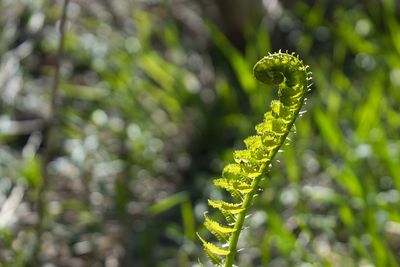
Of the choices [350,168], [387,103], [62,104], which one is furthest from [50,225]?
[387,103]

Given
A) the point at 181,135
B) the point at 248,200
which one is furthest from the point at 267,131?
the point at 181,135

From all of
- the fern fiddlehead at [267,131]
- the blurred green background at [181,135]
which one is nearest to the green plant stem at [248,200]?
the fern fiddlehead at [267,131]

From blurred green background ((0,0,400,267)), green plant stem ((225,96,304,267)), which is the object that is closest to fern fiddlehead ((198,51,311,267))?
green plant stem ((225,96,304,267))

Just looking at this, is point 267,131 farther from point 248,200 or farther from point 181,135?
point 181,135

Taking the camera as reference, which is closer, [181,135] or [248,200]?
[248,200]

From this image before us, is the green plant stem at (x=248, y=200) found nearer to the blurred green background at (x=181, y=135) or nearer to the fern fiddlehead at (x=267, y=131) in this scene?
the fern fiddlehead at (x=267, y=131)

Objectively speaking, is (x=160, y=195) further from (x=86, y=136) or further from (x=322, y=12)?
(x=322, y=12)

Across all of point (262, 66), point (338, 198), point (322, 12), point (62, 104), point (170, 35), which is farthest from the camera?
point (322, 12)

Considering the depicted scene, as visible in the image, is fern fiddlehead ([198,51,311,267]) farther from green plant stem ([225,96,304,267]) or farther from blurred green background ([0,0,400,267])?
blurred green background ([0,0,400,267])
